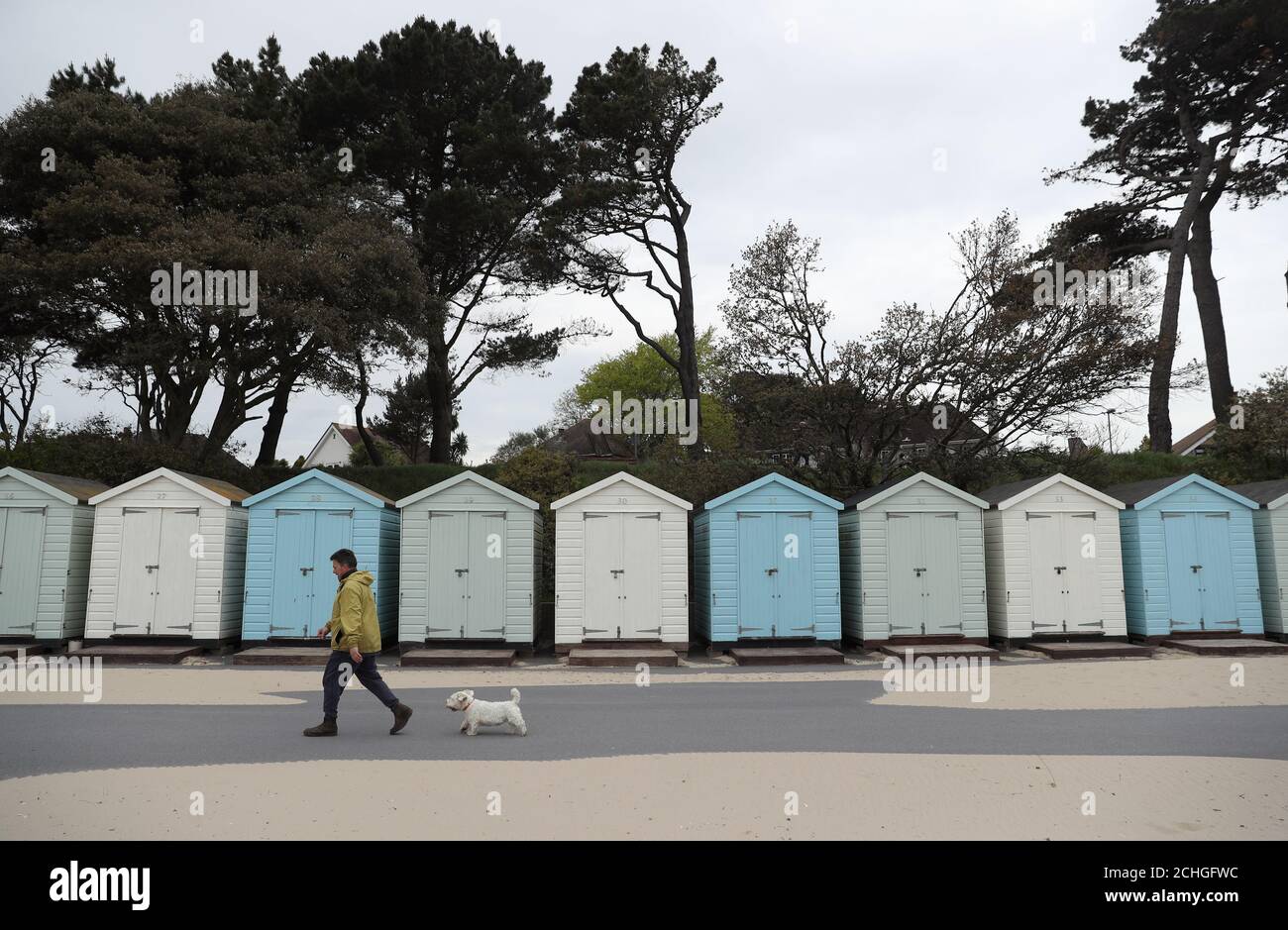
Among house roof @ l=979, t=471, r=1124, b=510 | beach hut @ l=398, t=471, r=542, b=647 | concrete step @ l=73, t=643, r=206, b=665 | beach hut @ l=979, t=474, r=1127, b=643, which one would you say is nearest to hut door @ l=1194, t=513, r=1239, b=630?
beach hut @ l=979, t=474, r=1127, b=643

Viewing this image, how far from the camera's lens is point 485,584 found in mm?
15344

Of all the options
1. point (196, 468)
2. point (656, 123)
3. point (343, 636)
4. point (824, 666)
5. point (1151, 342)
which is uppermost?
point (656, 123)

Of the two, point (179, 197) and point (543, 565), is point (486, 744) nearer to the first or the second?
point (543, 565)

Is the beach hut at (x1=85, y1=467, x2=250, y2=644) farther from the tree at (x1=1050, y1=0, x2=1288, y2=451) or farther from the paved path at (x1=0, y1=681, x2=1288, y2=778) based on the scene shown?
the tree at (x1=1050, y1=0, x2=1288, y2=451)

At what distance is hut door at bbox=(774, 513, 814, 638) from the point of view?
1561cm

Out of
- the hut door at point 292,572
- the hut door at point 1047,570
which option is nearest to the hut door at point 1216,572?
the hut door at point 1047,570

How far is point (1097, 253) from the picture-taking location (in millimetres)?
25125

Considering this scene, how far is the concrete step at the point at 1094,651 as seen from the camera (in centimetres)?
1480

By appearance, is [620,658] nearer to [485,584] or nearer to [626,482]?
[485,584]

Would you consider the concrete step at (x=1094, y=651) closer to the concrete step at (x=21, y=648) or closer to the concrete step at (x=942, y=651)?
the concrete step at (x=942, y=651)

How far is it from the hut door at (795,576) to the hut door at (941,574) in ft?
6.89
